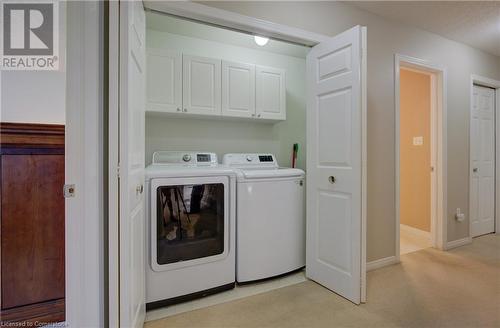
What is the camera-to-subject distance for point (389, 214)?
8.27ft

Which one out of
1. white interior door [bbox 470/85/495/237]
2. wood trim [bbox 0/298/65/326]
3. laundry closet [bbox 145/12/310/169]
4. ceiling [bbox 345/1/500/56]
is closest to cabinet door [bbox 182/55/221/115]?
laundry closet [bbox 145/12/310/169]

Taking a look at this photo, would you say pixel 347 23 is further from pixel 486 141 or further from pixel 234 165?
pixel 486 141

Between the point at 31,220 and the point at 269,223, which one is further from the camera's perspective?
the point at 269,223

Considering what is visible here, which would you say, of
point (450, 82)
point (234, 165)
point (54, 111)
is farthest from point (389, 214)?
point (54, 111)

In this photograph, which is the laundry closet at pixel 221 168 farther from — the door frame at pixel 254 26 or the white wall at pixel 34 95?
the white wall at pixel 34 95

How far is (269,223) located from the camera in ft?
7.14

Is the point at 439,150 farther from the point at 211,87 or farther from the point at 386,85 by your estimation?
the point at 211,87

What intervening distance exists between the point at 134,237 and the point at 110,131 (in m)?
0.59

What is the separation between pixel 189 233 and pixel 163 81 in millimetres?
1363

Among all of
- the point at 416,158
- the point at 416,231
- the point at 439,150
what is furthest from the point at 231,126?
the point at 416,231

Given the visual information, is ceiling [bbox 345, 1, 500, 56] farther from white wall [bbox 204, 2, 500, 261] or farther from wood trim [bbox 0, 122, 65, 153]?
wood trim [bbox 0, 122, 65, 153]

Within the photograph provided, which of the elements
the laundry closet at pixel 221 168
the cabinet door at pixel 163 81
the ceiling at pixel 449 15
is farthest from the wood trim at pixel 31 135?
the ceiling at pixel 449 15

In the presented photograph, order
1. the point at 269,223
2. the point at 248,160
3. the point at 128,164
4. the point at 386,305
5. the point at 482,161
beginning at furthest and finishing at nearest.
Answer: the point at 482,161
the point at 248,160
the point at 269,223
the point at 386,305
the point at 128,164

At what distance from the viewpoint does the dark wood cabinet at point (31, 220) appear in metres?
1.38
